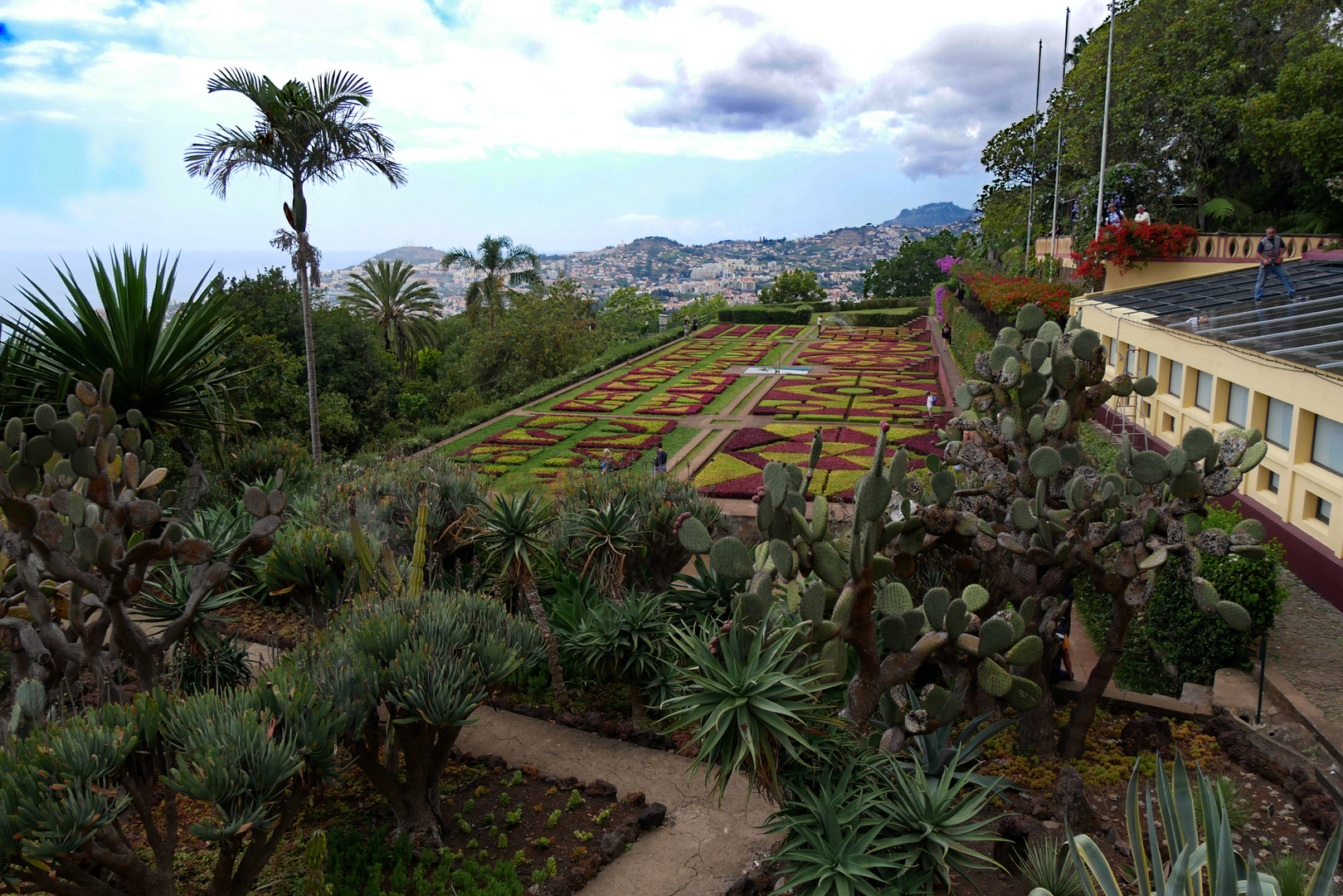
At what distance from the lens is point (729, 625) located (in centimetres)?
587

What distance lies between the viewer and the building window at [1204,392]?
508 inches

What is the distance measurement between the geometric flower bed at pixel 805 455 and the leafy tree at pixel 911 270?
59820mm

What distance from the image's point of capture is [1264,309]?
1357 centimetres

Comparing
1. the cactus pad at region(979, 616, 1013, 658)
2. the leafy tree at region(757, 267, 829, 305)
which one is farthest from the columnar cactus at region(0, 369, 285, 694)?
the leafy tree at region(757, 267, 829, 305)

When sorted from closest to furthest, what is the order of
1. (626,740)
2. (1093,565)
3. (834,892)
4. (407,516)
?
(834,892)
(1093,565)
(626,740)
(407,516)

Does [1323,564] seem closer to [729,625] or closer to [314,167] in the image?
[729,625]

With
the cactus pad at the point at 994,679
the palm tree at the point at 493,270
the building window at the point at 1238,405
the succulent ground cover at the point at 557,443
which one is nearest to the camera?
the cactus pad at the point at 994,679

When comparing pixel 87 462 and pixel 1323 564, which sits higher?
pixel 87 462

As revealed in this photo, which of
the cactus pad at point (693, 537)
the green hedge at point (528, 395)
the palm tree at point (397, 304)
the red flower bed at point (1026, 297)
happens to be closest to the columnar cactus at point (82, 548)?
the cactus pad at point (693, 537)

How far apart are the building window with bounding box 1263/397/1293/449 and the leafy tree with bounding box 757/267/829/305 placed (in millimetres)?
68940

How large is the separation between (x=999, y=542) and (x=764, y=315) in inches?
2130

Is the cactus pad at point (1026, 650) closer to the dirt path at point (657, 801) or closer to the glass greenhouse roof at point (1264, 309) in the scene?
the dirt path at point (657, 801)

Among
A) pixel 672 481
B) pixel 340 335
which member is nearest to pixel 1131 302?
pixel 672 481

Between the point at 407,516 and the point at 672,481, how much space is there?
3725 mm
